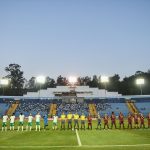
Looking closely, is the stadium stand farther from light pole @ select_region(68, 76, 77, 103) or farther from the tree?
the tree

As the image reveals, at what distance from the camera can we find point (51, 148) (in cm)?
1791

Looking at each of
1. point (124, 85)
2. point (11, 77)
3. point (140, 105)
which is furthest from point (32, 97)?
point (11, 77)

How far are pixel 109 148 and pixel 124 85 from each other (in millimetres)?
98623

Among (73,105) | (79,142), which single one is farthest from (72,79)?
(79,142)

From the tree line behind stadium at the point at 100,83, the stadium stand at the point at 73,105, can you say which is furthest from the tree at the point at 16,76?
the stadium stand at the point at 73,105

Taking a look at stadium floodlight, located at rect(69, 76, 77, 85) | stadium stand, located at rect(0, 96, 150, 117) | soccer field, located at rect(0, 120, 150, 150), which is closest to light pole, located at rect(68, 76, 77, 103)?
stadium floodlight, located at rect(69, 76, 77, 85)

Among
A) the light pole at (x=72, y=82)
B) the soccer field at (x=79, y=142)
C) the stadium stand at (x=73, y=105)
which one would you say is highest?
the light pole at (x=72, y=82)

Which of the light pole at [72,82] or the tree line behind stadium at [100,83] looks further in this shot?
the tree line behind stadium at [100,83]

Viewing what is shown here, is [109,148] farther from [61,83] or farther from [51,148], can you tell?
[61,83]

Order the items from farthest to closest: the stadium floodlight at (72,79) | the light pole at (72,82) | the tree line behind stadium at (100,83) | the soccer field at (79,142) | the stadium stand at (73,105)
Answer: the tree line behind stadium at (100,83) < the light pole at (72,82) < the stadium floodlight at (72,79) < the stadium stand at (73,105) < the soccer field at (79,142)

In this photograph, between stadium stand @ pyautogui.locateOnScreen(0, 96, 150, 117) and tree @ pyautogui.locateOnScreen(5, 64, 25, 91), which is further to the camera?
tree @ pyautogui.locateOnScreen(5, 64, 25, 91)

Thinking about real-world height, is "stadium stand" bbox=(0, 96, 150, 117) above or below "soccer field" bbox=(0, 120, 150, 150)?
above

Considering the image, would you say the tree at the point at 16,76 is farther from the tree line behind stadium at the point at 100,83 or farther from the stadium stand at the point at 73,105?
the stadium stand at the point at 73,105

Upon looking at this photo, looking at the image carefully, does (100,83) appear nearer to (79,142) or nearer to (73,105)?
(73,105)
